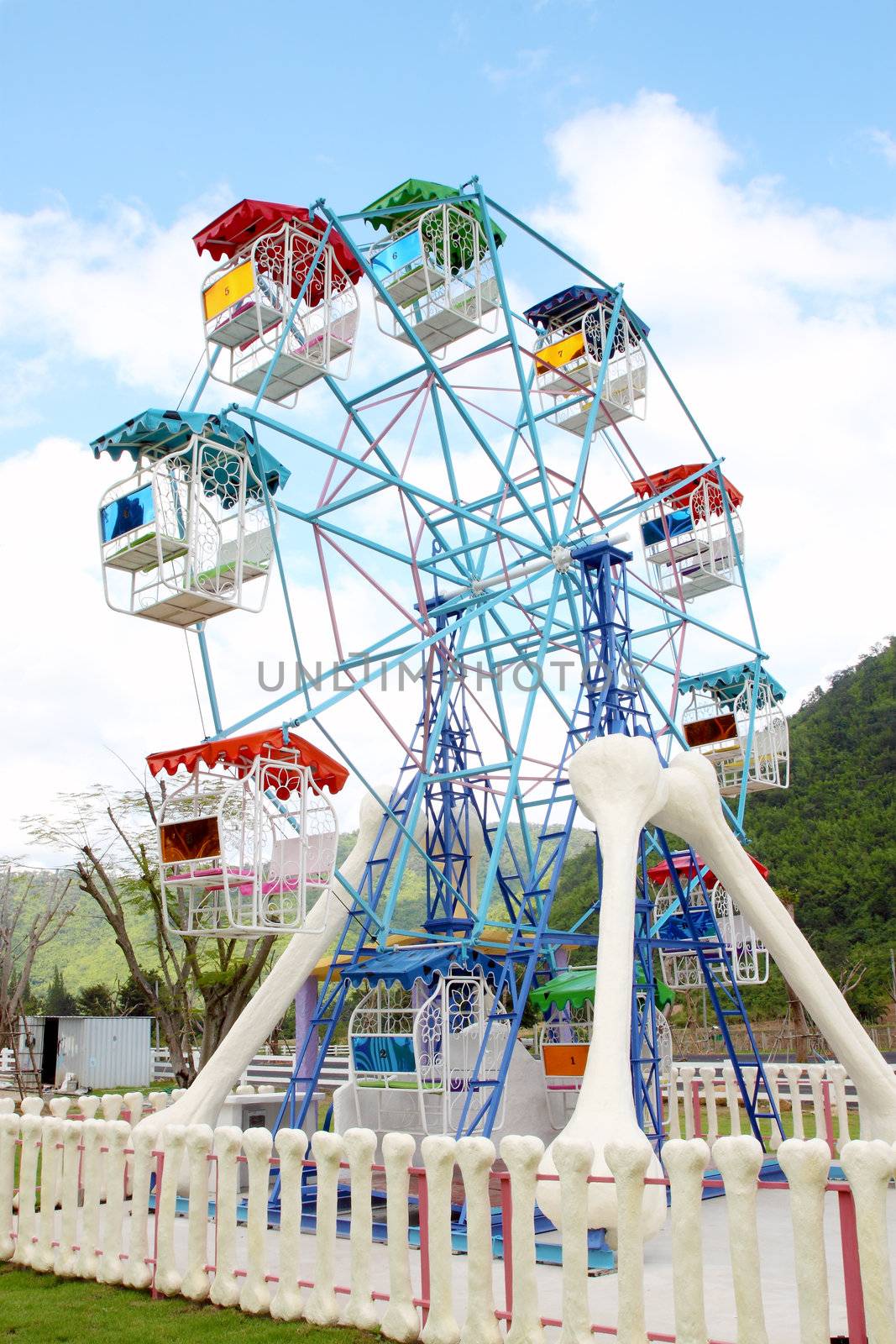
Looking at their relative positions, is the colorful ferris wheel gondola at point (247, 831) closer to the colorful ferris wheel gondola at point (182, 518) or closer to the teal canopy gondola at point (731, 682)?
the colorful ferris wheel gondola at point (182, 518)

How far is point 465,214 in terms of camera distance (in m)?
12.7

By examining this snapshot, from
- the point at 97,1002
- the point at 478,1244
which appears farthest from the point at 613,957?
the point at 97,1002

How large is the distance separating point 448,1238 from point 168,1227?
243cm

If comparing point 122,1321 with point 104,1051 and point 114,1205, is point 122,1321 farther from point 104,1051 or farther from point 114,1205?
point 104,1051

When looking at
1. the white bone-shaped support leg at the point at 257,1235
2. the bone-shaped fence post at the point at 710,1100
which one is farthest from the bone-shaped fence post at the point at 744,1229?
the bone-shaped fence post at the point at 710,1100

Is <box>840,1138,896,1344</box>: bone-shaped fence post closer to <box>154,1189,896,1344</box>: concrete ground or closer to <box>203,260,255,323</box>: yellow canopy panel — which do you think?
<box>154,1189,896,1344</box>: concrete ground

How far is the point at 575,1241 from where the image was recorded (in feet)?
21.8

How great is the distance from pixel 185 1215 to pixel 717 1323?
5938mm

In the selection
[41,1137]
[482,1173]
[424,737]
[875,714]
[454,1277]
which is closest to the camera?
[482,1173]

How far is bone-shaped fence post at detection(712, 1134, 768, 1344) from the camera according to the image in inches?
236

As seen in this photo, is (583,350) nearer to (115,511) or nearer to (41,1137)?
(115,511)

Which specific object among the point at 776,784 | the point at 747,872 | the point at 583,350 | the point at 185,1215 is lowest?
the point at 185,1215

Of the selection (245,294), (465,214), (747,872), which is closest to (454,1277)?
(747,872)

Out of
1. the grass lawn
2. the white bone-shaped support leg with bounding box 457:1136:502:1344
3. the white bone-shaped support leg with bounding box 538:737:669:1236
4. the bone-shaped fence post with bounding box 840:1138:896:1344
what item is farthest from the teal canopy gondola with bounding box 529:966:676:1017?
the bone-shaped fence post with bounding box 840:1138:896:1344
